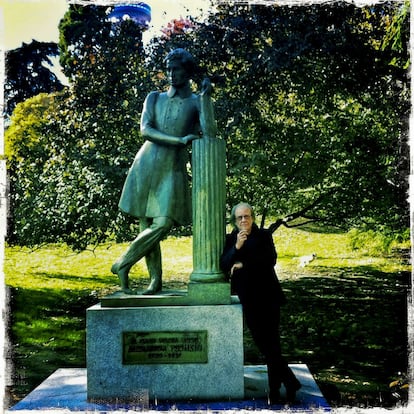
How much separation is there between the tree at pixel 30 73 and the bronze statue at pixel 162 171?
645 cm

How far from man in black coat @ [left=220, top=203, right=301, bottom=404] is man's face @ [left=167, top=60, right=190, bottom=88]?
1448 millimetres

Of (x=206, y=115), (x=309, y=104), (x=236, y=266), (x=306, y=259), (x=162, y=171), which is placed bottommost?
(x=306, y=259)

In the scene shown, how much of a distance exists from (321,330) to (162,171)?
19.5 feet

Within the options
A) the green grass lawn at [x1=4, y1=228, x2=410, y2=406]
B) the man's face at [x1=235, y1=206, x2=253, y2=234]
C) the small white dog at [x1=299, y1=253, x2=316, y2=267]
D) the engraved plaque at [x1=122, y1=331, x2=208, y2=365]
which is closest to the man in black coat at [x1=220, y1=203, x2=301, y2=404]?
the man's face at [x1=235, y1=206, x2=253, y2=234]

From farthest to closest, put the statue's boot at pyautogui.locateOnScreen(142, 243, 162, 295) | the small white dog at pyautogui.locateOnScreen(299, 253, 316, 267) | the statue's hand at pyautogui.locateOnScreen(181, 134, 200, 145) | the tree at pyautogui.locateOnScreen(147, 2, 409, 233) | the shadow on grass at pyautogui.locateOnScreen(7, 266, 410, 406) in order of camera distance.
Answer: the small white dog at pyautogui.locateOnScreen(299, 253, 316, 267), the tree at pyautogui.locateOnScreen(147, 2, 409, 233), the shadow on grass at pyautogui.locateOnScreen(7, 266, 410, 406), the statue's boot at pyautogui.locateOnScreen(142, 243, 162, 295), the statue's hand at pyautogui.locateOnScreen(181, 134, 200, 145)

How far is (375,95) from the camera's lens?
9.04 metres

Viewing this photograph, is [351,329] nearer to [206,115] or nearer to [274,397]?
[274,397]

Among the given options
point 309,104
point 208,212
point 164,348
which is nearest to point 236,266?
point 208,212

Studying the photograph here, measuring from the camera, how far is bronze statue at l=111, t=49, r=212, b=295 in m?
4.88

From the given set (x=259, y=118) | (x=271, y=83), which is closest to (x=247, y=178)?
(x=259, y=118)

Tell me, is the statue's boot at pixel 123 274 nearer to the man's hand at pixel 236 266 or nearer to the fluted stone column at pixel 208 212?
the fluted stone column at pixel 208 212

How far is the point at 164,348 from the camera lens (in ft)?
14.8

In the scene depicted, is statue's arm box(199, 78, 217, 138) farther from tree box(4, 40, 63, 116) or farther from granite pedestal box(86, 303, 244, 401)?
tree box(4, 40, 63, 116)

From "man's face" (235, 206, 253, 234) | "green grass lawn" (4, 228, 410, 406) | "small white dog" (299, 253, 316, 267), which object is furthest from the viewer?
"small white dog" (299, 253, 316, 267)
